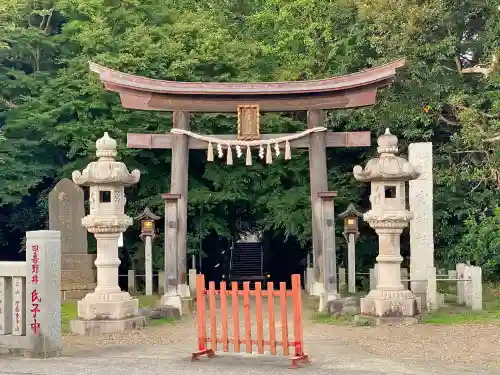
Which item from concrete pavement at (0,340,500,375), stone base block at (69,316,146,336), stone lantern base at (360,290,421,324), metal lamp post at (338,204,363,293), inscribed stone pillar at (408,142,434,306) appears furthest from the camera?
metal lamp post at (338,204,363,293)

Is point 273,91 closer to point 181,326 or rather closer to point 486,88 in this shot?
point 181,326

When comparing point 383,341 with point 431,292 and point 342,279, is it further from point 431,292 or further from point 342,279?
point 342,279

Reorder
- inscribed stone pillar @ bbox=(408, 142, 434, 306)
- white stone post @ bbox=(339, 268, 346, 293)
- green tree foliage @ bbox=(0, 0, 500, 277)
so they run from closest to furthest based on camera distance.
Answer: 1. inscribed stone pillar @ bbox=(408, 142, 434, 306)
2. green tree foliage @ bbox=(0, 0, 500, 277)
3. white stone post @ bbox=(339, 268, 346, 293)

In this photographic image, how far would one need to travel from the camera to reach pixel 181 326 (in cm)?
1198

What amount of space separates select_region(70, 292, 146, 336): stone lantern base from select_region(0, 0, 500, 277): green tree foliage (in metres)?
7.11

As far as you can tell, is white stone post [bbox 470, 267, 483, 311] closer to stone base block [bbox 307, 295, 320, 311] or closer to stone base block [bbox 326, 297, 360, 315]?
stone base block [bbox 326, 297, 360, 315]

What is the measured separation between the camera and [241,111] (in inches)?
567

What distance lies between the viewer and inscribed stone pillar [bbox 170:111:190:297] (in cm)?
1388

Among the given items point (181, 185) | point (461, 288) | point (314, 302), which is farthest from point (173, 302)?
point (461, 288)

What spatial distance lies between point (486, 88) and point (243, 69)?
7.38 metres

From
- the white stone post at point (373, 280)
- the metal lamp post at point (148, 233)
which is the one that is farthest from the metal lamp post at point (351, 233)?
the metal lamp post at point (148, 233)

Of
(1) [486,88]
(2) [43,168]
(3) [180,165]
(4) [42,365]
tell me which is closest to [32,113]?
(2) [43,168]

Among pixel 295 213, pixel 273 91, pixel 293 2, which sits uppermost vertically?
pixel 293 2

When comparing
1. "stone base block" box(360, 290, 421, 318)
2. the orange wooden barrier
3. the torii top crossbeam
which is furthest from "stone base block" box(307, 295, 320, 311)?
the orange wooden barrier
